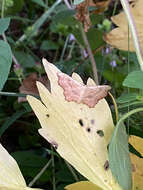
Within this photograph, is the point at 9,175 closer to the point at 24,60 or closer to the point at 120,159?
the point at 120,159

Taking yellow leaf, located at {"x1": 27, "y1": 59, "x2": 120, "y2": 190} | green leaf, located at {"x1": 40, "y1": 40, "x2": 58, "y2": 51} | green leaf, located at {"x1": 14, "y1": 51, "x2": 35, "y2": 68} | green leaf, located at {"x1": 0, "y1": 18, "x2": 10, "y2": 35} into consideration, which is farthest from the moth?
green leaf, located at {"x1": 40, "y1": 40, "x2": 58, "y2": 51}

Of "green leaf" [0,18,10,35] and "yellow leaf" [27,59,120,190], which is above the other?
"green leaf" [0,18,10,35]

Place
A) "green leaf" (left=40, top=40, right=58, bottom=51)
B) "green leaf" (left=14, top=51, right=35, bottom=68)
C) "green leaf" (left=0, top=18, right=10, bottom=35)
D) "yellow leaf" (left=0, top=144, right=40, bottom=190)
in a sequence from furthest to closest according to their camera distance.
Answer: "green leaf" (left=40, top=40, right=58, bottom=51), "green leaf" (left=14, top=51, right=35, bottom=68), "green leaf" (left=0, top=18, right=10, bottom=35), "yellow leaf" (left=0, top=144, right=40, bottom=190)

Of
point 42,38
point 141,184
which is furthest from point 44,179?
point 42,38

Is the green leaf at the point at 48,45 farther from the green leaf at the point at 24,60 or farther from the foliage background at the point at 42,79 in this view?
the green leaf at the point at 24,60

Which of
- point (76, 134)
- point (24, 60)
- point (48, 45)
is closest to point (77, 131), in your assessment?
point (76, 134)

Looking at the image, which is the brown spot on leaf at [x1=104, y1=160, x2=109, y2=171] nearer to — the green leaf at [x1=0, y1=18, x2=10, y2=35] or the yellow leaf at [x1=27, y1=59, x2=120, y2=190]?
the yellow leaf at [x1=27, y1=59, x2=120, y2=190]
